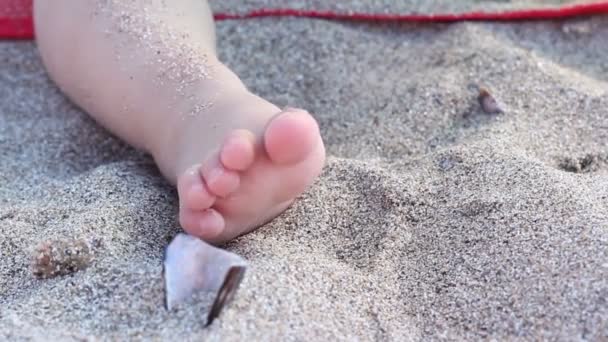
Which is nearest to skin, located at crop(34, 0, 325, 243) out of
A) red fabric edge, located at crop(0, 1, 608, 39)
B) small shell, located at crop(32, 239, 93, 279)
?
small shell, located at crop(32, 239, 93, 279)

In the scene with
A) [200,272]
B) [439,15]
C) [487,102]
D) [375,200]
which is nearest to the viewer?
[200,272]

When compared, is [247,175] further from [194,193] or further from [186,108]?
[186,108]

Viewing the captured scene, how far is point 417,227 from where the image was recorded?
3.84 feet

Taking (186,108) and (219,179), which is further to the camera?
(186,108)

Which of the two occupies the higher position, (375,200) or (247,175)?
(247,175)

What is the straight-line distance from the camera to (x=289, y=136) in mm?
→ 1020

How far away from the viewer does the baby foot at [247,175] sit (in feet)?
3.34

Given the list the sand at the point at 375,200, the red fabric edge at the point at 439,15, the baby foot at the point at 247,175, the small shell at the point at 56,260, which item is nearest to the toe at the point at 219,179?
the baby foot at the point at 247,175

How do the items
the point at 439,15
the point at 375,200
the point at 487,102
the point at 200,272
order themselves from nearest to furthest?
the point at 200,272 → the point at 375,200 → the point at 487,102 → the point at 439,15

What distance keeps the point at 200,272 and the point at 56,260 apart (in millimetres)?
227

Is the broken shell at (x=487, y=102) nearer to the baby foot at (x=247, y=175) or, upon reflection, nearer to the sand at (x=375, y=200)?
the sand at (x=375, y=200)

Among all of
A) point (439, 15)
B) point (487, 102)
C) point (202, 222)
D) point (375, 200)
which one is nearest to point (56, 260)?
point (202, 222)

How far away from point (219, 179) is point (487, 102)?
0.69m

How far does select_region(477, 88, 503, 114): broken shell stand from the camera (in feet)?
4.88
